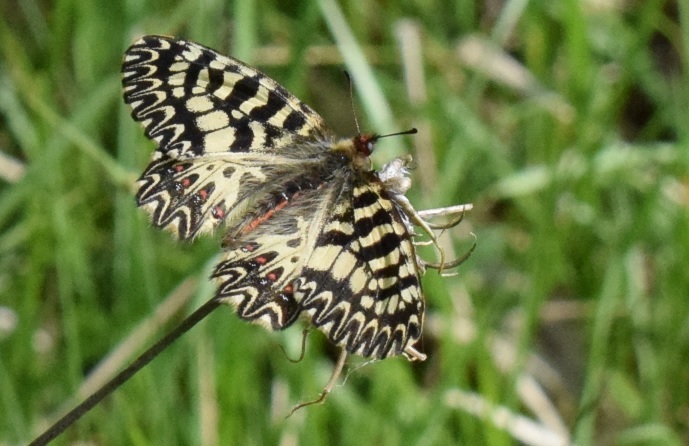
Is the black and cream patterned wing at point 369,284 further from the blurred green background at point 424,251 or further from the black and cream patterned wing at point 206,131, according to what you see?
the blurred green background at point 424,251

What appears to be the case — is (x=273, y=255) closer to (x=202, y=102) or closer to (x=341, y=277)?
(x=341, y=277)

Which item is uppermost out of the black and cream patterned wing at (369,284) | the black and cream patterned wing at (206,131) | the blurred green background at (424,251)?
the black and cream patterned wing at (206,131)

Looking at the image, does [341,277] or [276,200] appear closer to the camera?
[341,277]

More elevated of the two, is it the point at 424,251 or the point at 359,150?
the point at 359,150

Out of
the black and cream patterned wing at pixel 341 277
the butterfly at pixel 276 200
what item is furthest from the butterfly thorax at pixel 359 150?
the black and cream patterned wing at pixel 341 277

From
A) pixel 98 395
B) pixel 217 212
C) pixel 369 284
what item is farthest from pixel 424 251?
pixel 98 395

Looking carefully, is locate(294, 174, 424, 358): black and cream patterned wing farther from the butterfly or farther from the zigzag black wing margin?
the zigzag black wing margin

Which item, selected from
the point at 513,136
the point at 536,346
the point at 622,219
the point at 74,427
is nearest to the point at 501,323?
the point at 536,346

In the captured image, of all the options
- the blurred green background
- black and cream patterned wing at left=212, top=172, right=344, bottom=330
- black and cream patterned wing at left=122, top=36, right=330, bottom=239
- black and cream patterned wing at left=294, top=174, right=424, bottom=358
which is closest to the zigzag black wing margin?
black and cream patterned wing at left=122, top=36, right=330, bottom=239

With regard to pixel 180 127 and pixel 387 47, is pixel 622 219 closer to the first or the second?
pixel 387 47
